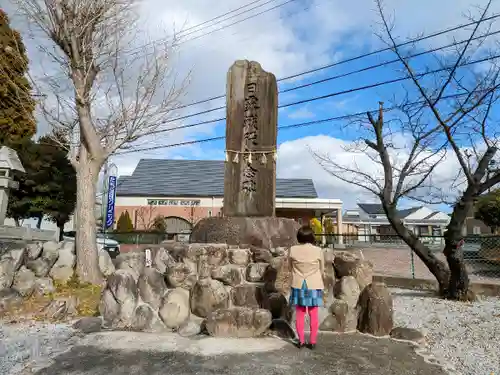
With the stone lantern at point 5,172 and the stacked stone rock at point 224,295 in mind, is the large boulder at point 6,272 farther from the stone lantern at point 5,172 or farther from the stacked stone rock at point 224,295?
the stone lantern at point 5,172

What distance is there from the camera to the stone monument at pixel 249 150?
22.1 ft

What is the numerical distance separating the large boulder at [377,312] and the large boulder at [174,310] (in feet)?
6.97

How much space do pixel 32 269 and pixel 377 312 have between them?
6158mm

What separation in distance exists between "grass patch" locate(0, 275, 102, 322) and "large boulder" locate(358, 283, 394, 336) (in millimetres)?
3752

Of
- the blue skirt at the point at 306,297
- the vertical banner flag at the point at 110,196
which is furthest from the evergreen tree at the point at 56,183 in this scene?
the blue skirt at the point at 306,297

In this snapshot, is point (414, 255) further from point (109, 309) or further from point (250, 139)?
point (109, 309)

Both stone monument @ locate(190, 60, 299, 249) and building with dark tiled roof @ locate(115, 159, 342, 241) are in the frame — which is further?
building with dark tiled roof @ locate(115, 159, 342, 241)

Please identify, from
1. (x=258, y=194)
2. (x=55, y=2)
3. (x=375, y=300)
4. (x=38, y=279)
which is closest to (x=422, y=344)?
(x=375, y=300)

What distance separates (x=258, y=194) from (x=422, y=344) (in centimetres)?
350

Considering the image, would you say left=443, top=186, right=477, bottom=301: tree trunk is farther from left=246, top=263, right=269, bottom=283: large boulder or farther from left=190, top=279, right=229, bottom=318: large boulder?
left=190, top=279, right=229, bottom=318: large boulder

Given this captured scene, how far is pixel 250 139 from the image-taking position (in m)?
7.02

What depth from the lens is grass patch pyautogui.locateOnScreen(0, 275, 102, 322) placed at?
5.80m

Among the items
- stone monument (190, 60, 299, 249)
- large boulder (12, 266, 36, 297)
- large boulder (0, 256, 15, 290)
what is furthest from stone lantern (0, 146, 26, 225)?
stone monument (190, 60, 299, 249)

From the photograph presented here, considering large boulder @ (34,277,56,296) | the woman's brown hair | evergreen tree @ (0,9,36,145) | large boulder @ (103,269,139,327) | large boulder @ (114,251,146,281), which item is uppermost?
evergreen tree @ (0,9,36,145)
